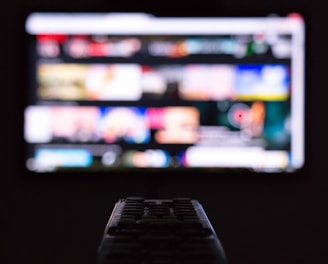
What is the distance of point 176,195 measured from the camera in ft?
9.14

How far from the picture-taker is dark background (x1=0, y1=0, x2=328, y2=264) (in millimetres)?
2777

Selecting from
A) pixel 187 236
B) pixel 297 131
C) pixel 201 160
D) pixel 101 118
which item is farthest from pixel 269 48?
pixel 187 236

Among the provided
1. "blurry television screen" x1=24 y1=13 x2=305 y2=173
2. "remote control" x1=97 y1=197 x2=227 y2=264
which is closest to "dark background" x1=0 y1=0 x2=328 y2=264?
"blurry television screen" x1=24 y1=13 x2=305 y2=173

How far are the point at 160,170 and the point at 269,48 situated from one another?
598 mm

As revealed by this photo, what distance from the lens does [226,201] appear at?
2795 mm

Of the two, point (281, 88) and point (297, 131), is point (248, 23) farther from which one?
point (297, 131)

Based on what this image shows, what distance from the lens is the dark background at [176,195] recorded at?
2777 mm

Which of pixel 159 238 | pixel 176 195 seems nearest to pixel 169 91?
pixel 176 195

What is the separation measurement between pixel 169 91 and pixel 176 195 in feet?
1.38

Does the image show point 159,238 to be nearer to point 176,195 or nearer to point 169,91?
point 169,91

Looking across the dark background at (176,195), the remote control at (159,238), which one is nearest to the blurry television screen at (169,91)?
the dark background at (176,195)

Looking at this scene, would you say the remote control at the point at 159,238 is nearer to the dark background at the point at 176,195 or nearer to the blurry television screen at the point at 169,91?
the blurry television screen at the point at 169,91

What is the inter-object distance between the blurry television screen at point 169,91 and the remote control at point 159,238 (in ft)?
5.02

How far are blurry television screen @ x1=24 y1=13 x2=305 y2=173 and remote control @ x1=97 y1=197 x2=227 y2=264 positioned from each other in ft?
5.02
